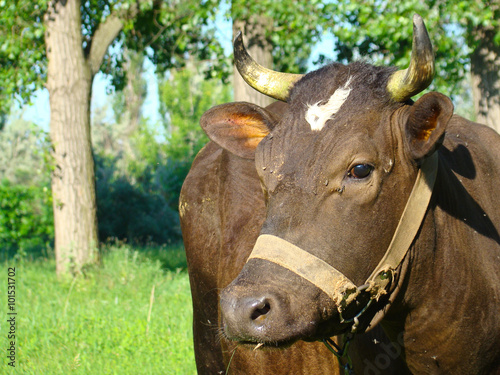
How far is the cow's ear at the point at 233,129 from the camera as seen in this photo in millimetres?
3195

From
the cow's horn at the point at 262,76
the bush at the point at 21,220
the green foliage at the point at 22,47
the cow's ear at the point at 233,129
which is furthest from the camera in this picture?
the bush at the point at 21,220

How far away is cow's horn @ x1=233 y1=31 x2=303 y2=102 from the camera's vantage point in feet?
9.87

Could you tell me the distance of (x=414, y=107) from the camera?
2.47 meters

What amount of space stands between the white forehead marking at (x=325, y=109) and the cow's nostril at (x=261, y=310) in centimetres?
80

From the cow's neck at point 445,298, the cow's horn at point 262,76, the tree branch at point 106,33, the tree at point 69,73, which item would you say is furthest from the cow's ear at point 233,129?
the tree branch at point 106,33

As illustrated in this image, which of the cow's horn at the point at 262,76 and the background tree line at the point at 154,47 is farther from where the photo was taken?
the background tree line at the point at 154,47

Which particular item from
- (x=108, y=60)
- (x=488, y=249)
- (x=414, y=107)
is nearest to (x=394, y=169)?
(x=414, y=107)

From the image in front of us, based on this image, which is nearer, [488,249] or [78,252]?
[488,249]

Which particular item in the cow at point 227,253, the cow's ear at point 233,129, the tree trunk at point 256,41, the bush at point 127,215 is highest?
the tree trunk at point 256,41

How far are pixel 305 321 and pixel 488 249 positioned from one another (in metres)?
1.05

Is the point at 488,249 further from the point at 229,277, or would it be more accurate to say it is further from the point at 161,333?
the point at 161,333

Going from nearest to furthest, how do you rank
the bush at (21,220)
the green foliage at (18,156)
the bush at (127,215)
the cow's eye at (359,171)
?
the cow's eye at (359,171) < the bush at (21,220) < the bush at (127,215) < the green foliage at (18,156)

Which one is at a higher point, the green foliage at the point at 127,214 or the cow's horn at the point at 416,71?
the cow's horn at the point at 416,71

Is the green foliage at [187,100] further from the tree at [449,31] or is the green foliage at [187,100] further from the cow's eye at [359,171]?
the cow's eye at [359,171]
